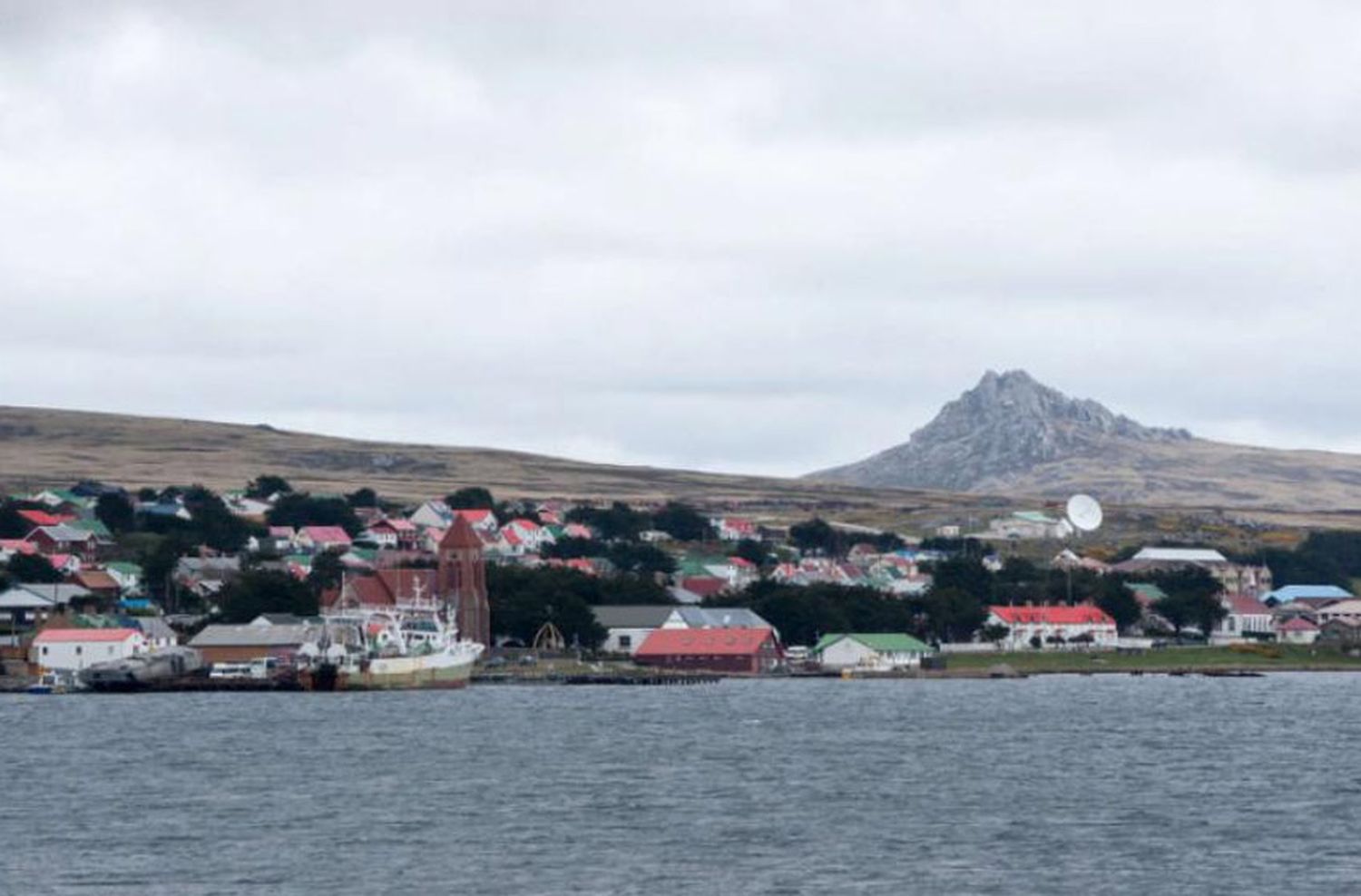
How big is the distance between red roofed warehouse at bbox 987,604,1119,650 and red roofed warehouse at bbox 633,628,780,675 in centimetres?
2457

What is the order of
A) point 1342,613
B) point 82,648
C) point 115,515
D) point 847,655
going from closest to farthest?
point 82,648 → point 847,655 → point 1342,613 → point 115,515

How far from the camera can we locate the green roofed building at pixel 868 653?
5891 inches

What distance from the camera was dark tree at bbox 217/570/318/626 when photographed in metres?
144

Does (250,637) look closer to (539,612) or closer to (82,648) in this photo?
(82,648)

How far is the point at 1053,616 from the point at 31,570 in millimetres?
69380

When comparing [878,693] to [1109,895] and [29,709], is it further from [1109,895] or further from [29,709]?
[1109,895]

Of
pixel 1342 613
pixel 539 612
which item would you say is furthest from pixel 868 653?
pixel 1342 613

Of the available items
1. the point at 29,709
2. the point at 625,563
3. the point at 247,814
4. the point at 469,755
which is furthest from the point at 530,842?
the point at 625,563

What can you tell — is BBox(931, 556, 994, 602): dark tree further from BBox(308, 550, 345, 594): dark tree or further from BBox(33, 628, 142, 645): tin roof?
BBox(33, 628, 142, 645): tin roof

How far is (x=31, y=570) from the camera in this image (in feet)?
537

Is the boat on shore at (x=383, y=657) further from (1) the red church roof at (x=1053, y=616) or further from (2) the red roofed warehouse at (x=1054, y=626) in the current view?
(1) the red church roof at (x=1053, y=616)

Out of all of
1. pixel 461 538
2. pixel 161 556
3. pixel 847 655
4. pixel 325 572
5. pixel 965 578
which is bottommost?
pixel 847 655

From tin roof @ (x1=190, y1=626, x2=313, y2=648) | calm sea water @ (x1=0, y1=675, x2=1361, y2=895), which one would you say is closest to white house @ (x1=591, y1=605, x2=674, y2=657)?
tin roof @ (x1=190, y1=626, x2=313, y2=648)

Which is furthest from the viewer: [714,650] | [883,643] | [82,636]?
[883,643]
